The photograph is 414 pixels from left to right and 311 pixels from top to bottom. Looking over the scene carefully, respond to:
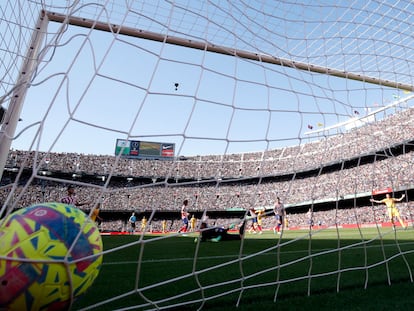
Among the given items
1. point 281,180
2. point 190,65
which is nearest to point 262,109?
point 190,65

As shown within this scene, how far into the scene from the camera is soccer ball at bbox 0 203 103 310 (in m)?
1.28

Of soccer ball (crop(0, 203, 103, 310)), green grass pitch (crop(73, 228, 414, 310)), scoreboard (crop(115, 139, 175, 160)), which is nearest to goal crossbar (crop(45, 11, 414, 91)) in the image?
green grass pitch (crop(73, 228, 414, 310))

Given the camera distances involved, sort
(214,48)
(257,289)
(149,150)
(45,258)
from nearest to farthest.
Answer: (45,258), (257,289), (214,48), (149,150)

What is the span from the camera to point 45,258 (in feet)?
4.40

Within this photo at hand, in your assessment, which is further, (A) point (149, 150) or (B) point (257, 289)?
(A) point (149, 150)

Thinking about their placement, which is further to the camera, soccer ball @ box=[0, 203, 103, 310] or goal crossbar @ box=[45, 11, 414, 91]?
goal crossbar @ box=[45, 11, 414, 91]

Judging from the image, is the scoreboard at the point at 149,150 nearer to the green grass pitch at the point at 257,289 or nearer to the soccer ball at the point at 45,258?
the green grass pitch at the point at 257,289

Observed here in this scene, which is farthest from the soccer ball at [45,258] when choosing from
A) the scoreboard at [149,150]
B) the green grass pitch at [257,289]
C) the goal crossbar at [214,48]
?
the scoreboard at [149,150]

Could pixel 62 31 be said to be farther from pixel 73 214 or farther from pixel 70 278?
pixel 70 278

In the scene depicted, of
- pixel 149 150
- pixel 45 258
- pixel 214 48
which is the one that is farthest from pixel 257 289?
pixel 149 150

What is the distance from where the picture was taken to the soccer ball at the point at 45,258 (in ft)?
4.20

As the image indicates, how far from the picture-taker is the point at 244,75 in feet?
9.60

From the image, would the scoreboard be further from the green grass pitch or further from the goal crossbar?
the green grass pitch

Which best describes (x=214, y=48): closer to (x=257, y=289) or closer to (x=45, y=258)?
(x=257, y=289)
